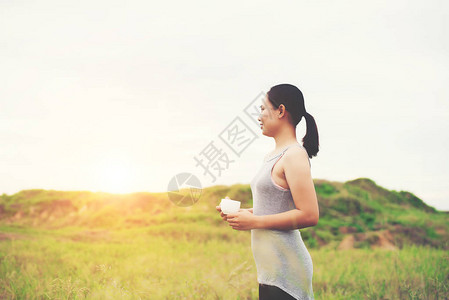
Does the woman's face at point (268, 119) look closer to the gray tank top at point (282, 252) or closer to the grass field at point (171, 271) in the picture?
the gray tank top at point (282, 252)

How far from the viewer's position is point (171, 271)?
662 centimetres

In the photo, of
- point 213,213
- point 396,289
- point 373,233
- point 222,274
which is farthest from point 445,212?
point 222,274

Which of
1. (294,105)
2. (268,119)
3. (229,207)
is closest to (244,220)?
(229,207)

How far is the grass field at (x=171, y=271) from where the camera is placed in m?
5.07

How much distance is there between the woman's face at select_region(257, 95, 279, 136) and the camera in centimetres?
245

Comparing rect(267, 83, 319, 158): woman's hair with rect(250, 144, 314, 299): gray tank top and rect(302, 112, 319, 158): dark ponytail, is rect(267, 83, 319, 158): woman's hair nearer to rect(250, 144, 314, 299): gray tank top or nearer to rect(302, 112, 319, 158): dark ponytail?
rect(302, 112, 319, 158): dark ponytail

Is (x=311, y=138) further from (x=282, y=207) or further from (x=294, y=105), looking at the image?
(x=282, y=207)

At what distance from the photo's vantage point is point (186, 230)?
38.7 feet

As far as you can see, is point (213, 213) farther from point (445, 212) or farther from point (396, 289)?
point (445, 212)

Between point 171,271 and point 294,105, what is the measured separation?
507 centimetres

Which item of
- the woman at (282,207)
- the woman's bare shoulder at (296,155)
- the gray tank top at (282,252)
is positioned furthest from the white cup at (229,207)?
the woman's bare shoulder at (296,155)

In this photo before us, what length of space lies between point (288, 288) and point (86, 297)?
3.03 metres

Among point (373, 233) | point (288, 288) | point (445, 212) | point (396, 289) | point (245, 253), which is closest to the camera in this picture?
point (288, 288)

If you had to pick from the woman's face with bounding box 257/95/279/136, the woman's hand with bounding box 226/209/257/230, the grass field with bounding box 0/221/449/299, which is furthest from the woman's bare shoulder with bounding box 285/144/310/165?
the grass field with bounding box 0/221/449/299
